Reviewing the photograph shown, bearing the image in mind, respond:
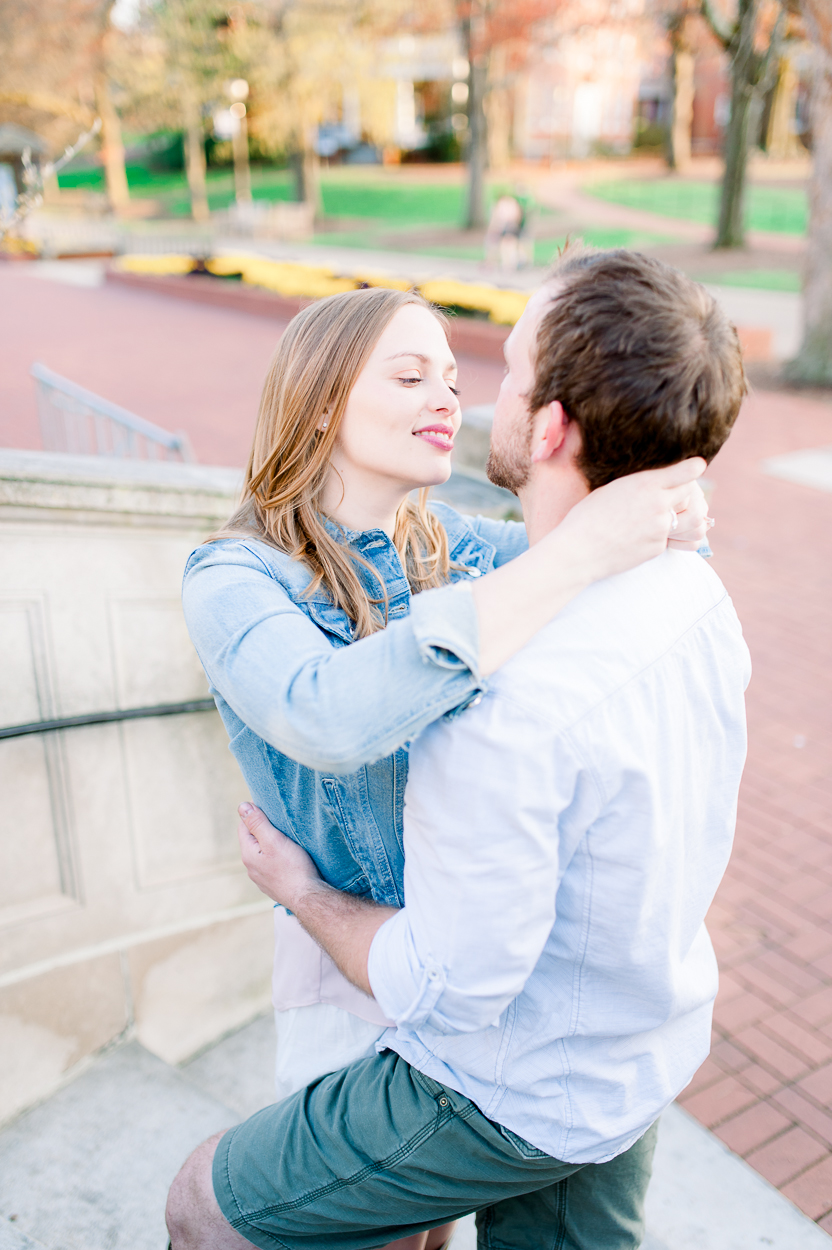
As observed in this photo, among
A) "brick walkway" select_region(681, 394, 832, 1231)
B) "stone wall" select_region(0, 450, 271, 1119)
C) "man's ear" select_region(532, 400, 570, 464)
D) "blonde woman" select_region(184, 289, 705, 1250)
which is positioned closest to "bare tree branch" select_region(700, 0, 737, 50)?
"brick walkway" select_region(681, 394, 832, 1231)

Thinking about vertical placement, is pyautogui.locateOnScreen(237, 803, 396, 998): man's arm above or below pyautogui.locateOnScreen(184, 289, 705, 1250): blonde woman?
below

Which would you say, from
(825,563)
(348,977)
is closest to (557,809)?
(348,977)

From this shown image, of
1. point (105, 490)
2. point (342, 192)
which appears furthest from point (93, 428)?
point (342, 192)

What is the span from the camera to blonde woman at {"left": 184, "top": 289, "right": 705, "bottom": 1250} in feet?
4.10

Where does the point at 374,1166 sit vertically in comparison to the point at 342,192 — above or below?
below

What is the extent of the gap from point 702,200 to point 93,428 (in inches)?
1264

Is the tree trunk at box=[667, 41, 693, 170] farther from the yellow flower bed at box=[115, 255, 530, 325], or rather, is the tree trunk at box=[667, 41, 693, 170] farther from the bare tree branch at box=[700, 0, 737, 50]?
the yellow flower bed at box=[115, 255, 530, 325]

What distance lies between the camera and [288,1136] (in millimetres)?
1532

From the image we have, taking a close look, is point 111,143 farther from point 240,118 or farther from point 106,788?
point 106,788

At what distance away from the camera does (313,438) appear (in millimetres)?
1801

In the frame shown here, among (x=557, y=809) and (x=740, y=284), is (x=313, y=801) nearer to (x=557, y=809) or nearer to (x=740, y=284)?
(x=557, y=809)

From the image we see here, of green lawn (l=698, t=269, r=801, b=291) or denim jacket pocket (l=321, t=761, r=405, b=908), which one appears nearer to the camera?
denim jacket pocket (l=321, t=761, r=405, b=908)

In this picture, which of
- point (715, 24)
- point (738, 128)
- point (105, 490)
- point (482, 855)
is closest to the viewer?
point (482, 855)

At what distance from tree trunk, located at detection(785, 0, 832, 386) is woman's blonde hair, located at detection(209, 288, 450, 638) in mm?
9497
